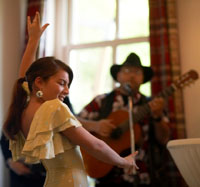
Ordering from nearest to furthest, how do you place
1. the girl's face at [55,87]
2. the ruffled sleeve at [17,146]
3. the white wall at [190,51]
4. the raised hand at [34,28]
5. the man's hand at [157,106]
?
1. the girl's face at [55,87]
2. the ruffled sleeve at [17,146]
3. the raised hand at [34,28]
4. the man's hand at [157,106]
5. the white wall at [190,51]

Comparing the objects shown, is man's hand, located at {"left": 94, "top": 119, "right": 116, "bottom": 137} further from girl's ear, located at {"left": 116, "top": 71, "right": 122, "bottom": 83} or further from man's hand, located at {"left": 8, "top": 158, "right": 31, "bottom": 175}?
man's hand, located at {"left": 8, "top": 158, "right": 31, "bottom": 175}

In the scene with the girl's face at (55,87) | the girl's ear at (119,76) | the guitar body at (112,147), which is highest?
the girl's ear at (119,76)

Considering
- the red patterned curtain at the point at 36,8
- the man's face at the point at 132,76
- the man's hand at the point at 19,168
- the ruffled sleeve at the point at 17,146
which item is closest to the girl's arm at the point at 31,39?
the ruffled sleeve at the point at 17,146

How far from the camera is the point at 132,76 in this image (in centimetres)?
286

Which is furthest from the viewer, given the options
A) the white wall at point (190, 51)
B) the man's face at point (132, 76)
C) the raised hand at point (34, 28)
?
the white wall at point (190, 51)

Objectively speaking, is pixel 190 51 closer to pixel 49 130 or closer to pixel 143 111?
pixel 143 111

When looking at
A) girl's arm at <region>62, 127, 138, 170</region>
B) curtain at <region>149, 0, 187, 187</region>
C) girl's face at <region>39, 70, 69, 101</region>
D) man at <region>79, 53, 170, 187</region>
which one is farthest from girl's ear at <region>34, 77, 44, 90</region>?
curtain at <region>149, 0, 187, 187</region>

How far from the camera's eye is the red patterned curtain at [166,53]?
2.95 meters

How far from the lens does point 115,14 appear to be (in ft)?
11.8

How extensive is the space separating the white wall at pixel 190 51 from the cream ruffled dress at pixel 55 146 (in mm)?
1652

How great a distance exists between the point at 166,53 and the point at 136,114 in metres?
0.66

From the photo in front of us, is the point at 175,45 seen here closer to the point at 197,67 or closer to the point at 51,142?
the point at 197,67

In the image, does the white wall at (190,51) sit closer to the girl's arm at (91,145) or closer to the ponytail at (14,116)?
the girl's arm at (91,145)

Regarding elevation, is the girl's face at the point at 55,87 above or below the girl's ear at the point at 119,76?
below
